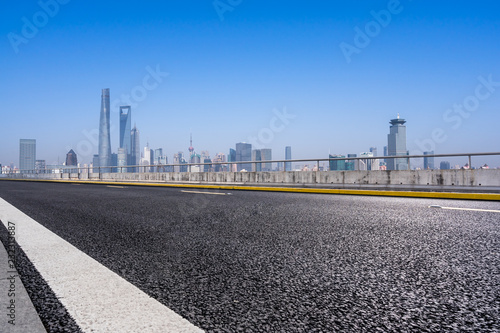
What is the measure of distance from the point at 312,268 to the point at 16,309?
1.90m

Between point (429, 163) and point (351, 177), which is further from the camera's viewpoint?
point (351, 177)

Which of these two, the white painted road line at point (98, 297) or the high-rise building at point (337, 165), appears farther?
the high-rise building at point (337, 165)

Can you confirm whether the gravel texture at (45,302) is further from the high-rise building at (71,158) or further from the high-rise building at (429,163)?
the high-rise building at (71,158)

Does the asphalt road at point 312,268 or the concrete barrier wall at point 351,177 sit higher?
the concrete barrier wall at point 351,177

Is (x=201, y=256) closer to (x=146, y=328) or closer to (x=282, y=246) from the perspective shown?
(x=282, y=246)

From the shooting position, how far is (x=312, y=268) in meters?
2.49

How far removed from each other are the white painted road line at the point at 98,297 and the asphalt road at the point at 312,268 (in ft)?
0.29

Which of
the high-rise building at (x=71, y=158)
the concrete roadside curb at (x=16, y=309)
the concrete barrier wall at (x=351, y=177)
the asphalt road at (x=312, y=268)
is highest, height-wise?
the high-rise building at (x=71, y=158)

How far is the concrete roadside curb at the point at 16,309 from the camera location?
1.51 meters

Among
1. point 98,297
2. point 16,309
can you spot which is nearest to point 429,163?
point 98,297

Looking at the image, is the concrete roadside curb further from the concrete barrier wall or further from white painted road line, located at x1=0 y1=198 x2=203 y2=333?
the concrete barrier wall

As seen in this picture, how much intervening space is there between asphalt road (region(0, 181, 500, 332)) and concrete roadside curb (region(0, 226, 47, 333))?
60 centimetres

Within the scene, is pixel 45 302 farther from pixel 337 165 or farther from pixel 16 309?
pixel 337 165

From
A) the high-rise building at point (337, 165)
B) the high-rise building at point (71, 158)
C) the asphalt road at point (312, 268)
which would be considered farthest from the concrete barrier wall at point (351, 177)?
the high-rise building at point (71, 158)
